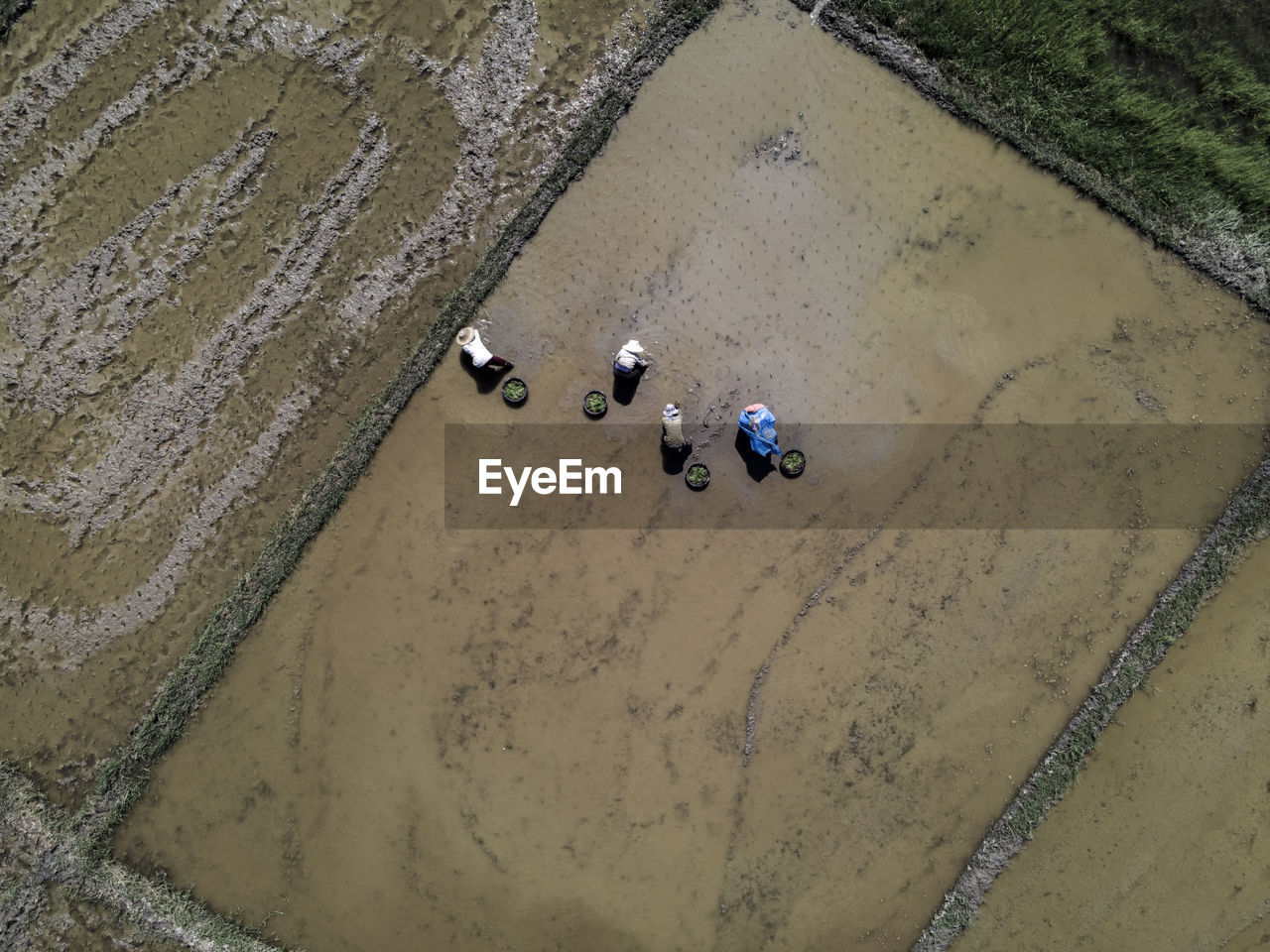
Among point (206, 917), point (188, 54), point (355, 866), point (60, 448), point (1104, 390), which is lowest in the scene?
point (206, 917)

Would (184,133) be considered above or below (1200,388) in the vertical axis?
below

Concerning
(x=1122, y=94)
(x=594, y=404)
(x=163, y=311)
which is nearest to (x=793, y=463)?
(x=594, y=404)

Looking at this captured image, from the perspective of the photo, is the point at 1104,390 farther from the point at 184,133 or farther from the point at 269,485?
the point at 184,133

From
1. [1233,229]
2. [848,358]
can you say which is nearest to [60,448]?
[848,358]

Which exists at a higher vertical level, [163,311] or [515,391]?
[515,391]

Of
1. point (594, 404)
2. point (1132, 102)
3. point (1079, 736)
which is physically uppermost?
point (1132, 102)

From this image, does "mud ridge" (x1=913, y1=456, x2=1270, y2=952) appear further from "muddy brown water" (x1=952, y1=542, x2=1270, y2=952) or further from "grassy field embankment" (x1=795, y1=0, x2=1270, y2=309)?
"grassy field embankment" (x1=795, y1=0, x2=1270, y2=309)

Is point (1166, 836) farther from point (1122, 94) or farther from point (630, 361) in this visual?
point (1122, 94)

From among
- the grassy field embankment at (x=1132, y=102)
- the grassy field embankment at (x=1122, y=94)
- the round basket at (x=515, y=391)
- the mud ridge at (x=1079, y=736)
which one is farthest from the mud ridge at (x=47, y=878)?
the grassy field embankment at (x=1122, y=94)
